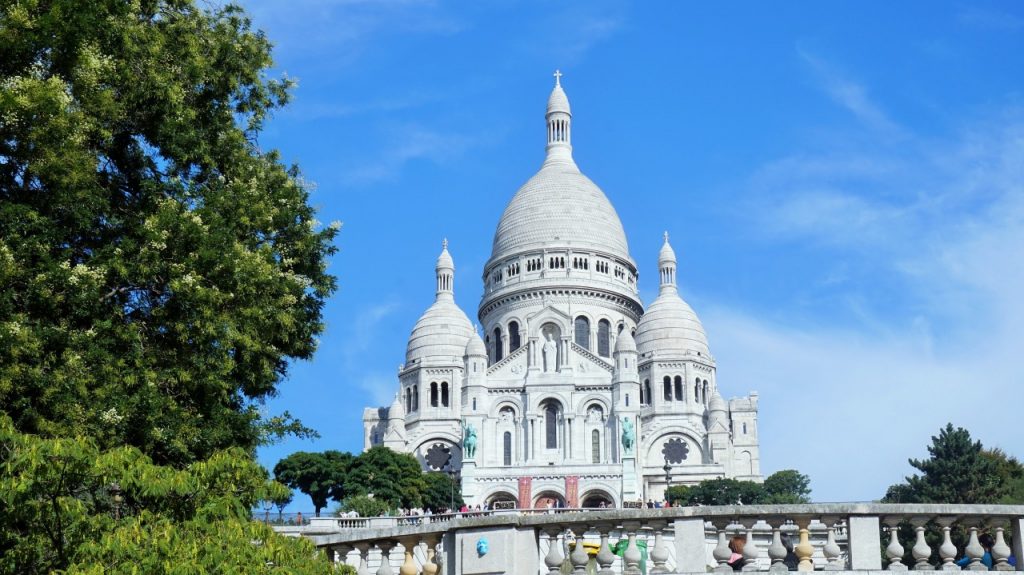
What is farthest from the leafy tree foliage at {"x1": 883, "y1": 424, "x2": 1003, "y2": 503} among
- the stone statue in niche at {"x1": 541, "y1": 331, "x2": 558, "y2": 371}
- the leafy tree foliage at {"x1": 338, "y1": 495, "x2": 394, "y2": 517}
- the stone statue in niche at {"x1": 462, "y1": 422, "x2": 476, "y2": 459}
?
the stone statue in niche at {"x1": 541, "y1": 331, "x2": 558, "y2": 371}

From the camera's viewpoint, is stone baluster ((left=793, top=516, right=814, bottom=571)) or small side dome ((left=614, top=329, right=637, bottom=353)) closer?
stone baluster ((left=793, top=516, right=814, bottom=571))

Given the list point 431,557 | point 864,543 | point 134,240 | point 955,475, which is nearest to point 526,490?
point 955,475

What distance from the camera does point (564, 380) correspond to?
100375mm

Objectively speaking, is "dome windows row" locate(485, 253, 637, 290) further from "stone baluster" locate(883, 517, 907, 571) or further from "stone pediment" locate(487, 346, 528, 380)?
"stone baluster" locate(883, 517, 907, 571)

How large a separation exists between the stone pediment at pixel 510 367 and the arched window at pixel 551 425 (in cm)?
316

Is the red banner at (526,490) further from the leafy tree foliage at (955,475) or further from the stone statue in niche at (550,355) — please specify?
the leafy tree foliage at (955,475)

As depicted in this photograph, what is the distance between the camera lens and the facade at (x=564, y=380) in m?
95.2

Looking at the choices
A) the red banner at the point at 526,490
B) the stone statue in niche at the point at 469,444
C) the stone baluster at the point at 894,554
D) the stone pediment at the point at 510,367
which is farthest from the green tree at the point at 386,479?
the stone baluster at the point at 894,554

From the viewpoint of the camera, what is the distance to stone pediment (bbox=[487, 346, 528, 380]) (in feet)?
334

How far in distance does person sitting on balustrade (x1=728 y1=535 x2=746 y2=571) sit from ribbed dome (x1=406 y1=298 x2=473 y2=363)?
94043 millimetres

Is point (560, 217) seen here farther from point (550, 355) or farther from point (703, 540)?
point (703, 540)

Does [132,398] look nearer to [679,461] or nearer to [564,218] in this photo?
[679,461]

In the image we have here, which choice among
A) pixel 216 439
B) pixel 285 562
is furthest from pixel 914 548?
pixel 216 439

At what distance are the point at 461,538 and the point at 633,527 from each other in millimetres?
1619
